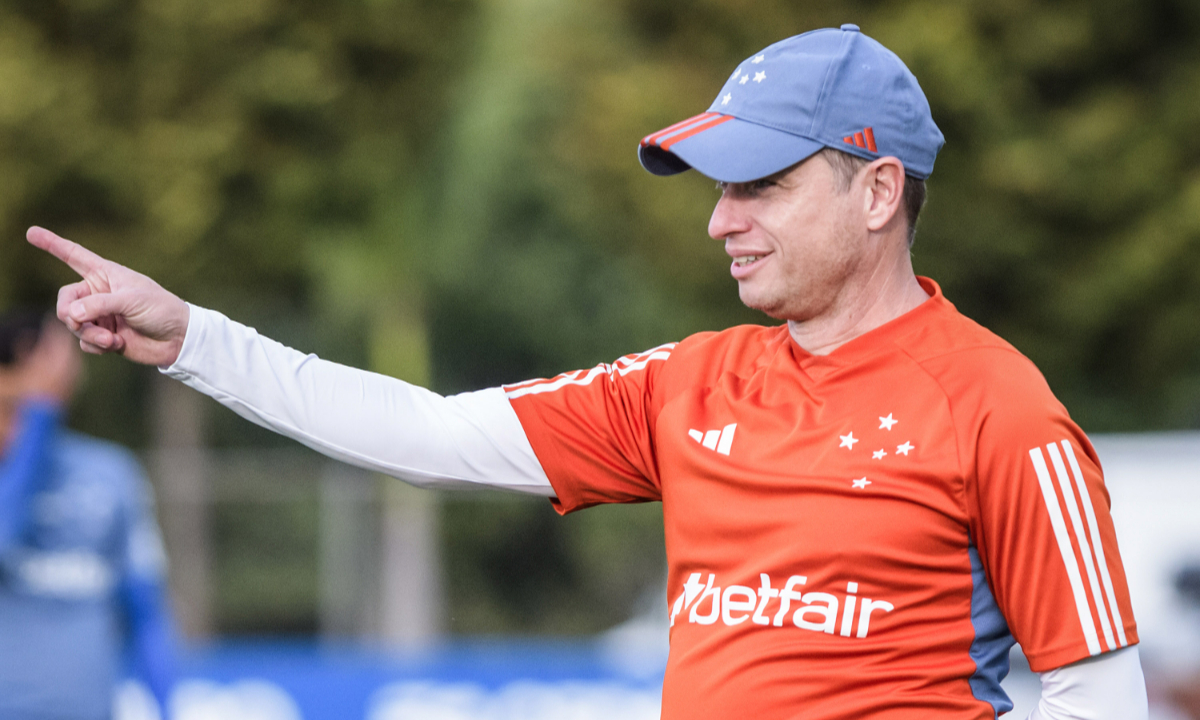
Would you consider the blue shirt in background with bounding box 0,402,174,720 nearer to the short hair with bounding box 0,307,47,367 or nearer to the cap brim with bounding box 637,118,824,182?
the short hair with bounding box 0,307,47,367

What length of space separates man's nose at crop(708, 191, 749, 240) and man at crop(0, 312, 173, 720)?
10.0 ft

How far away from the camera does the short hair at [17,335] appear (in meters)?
4.55

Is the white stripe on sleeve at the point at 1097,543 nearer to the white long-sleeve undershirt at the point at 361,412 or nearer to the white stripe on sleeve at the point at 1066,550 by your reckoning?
the white stripe on sleeve at the point at 1066,550

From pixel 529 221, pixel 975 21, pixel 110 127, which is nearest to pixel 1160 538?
pixel 975 21

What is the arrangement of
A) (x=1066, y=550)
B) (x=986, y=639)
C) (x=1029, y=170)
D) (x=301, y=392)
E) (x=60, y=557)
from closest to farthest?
(x=1066, y=550) → (x=986, y=639) → (x=301, y=392) → (x=60, y=557) → (x=1029, y=170)

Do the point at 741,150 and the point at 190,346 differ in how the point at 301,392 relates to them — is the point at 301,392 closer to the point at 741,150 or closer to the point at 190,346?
the point at 190,346

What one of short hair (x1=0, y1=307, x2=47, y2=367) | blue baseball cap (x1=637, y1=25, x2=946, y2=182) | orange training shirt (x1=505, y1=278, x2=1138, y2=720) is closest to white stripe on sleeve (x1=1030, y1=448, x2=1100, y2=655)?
orange training shirt (x1=505, y1=278, x2=1138, y2=720)

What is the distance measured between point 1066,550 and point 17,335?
12.5 ft

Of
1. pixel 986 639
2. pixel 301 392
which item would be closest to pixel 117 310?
pixel 301 392

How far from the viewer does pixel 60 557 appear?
175 inches

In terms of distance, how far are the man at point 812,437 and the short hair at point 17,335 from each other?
8.46 ft

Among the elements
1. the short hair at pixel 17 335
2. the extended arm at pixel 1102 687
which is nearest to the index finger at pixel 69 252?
the extended arm at pixel 1102 687

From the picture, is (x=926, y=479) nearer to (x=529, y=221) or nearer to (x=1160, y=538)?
(x=1160, y=538)

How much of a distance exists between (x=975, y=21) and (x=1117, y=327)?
2317 millimetres
